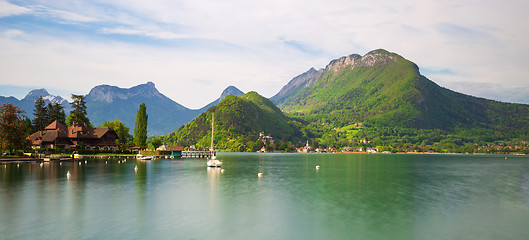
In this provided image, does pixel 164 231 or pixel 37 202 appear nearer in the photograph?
pixel 164 231

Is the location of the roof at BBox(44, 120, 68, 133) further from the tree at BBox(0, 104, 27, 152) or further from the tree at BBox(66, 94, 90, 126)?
the tree at BBox(0, 104, 27, 152)

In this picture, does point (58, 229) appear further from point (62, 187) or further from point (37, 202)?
point (62, 187)

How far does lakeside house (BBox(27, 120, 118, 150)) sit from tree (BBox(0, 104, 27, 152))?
29.6 meters

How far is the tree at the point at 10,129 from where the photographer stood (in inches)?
3366

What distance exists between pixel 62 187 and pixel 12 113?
56.1m

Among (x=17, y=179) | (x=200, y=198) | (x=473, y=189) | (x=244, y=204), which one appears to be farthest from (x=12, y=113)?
(x=473, y=189)

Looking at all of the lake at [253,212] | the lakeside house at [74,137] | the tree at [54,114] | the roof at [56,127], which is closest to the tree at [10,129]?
the lakeside house at [74,137]

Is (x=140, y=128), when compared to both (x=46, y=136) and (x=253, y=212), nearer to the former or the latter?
(x=46, y=136)

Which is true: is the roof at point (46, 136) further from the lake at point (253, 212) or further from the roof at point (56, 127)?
the lake at point (253, 212)

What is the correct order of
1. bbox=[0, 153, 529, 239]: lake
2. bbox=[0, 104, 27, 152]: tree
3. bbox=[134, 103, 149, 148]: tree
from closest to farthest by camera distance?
bbox=[0, 153, 529, 239]: lake < bbox=[0, 104, 27, 152]: tree < bbox=[134, 103, 149, 148]: tree

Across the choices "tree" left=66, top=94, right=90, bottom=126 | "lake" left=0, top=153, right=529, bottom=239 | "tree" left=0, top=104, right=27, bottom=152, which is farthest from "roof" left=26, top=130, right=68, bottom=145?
"lake" left=0, top=153, right=529, bottom=239

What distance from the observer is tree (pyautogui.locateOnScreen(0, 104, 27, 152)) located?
85.5m

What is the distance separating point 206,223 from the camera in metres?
27.8

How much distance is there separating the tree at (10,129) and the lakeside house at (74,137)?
29.6 meters
